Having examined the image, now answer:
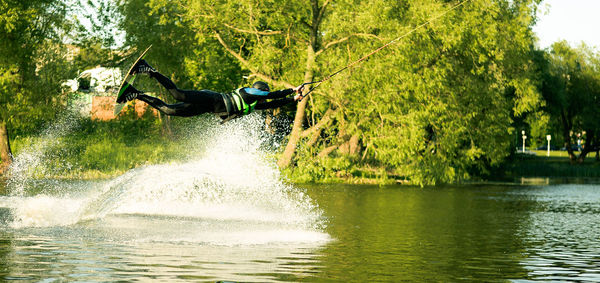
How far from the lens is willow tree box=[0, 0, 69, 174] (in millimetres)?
33500

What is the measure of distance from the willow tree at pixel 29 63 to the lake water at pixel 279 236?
23.5 feet

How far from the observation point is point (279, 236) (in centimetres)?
1599

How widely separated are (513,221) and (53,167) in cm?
2117

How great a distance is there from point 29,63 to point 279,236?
2327 centimetres

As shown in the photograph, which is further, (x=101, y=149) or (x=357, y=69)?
(x=101, y=149)

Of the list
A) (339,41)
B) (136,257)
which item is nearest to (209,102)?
(136,257)

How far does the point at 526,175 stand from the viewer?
53781 mm

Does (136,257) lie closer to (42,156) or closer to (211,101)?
(211,101)

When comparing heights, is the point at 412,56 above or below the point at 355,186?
above

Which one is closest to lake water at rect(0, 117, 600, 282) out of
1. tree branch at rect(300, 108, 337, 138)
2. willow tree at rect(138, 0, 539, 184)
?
willow tree at rect(138, 0, 539, 184)

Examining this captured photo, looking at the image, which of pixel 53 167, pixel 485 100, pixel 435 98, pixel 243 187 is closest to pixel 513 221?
pixel 243 187

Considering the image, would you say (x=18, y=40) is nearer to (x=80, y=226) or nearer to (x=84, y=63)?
(x=84, y=63)

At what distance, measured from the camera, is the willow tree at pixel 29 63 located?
3350cm

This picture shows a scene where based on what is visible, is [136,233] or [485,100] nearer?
[136,233]
